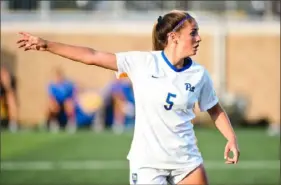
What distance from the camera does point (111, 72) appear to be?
26.6 metres

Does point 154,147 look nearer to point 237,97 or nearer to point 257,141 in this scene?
point 257,141

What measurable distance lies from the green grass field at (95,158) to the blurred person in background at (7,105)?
225cm

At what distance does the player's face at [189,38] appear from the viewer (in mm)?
6922

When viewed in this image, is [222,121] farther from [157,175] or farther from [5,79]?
[5,79]

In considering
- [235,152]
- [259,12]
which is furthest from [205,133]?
[235,152]

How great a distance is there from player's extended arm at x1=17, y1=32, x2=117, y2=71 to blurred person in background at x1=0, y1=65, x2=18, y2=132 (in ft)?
59.4

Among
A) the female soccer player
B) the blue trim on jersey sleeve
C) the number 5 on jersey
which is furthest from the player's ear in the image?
the number 5 on jersey

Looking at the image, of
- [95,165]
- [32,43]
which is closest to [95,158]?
[95,165]

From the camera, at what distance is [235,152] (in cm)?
711

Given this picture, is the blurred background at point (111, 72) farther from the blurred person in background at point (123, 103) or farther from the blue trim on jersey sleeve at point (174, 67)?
the blue trim on jersey sleeve at point (174, 67)

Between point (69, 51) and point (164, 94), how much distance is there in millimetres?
784

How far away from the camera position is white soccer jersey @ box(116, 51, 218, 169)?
265 inches

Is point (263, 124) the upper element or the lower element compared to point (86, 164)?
lower

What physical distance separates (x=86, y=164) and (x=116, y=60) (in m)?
9.75
